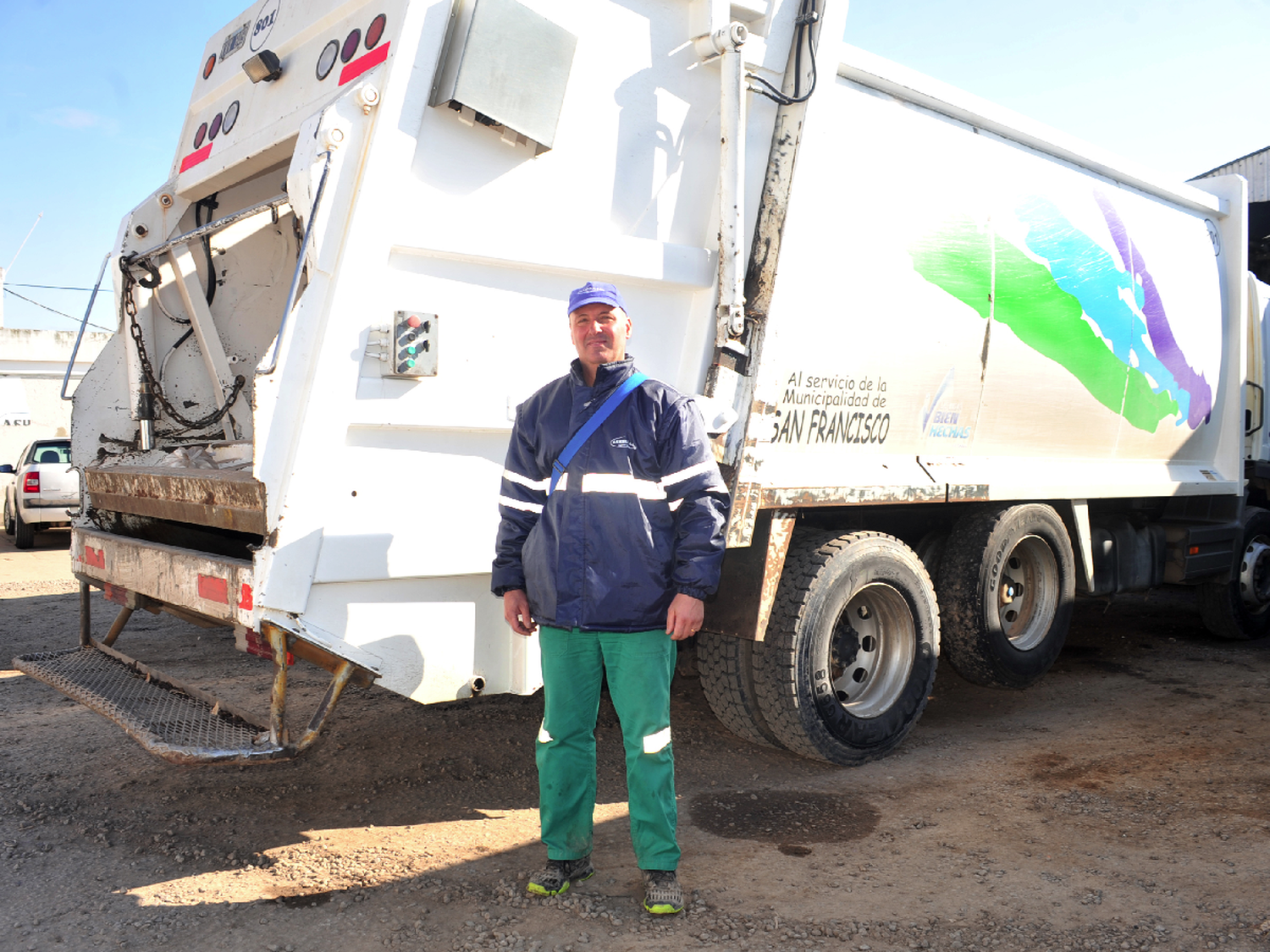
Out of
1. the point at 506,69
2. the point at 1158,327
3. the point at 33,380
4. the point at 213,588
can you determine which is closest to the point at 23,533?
the point at 213,588

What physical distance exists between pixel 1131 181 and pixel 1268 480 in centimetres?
290

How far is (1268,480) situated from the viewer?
23.7ft

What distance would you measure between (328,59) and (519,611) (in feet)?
6.78

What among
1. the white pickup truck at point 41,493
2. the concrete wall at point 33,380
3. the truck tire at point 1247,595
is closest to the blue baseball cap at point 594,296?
the truck tire at point 1247,595

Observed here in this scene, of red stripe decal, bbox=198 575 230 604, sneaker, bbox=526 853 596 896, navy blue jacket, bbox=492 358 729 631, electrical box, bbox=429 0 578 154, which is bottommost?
sneaker, bbox=526 853 596 896

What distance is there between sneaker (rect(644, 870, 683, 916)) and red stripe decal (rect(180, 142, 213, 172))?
3.46m

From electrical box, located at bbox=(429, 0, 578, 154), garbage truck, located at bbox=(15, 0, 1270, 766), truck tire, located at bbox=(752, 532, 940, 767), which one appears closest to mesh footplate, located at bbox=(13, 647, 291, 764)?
garbage truck, located at bbox=(15, 0, 1270, 766)

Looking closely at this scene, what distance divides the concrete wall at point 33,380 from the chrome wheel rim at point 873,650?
74.6 feet

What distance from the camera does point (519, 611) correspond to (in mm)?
2998

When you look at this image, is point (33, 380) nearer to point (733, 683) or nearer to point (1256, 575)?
point (733, 683)

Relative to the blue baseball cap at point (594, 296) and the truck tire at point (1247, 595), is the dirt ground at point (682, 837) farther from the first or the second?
the truck tire at point (1247, 595)

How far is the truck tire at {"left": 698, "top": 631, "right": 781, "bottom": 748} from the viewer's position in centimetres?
392

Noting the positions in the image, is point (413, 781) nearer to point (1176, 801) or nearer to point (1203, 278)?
point (1176, 801)

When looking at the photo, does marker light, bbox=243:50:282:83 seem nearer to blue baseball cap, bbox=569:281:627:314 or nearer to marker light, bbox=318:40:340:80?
marker light, bbox=318:40:340:80
